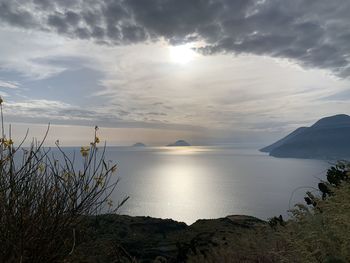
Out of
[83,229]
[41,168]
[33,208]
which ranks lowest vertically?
[83,229]

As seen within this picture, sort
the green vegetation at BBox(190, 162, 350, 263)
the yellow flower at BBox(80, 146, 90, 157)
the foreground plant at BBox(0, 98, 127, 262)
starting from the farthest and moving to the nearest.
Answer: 1. the yellow flower at BBox(80, 146, 90, 157)
2. the green vegetation at BBox(190, 162, 350, 263)
3. the foreground plant at BBox(0, 98, 127, 262)

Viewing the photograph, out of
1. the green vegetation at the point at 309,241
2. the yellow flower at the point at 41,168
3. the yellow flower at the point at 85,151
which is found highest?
the yellow flower at the point at 85,151

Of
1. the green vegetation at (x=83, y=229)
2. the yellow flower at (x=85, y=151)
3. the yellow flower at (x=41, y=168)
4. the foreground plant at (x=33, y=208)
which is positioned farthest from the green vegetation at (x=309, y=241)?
the yellow flower at (x=41, y=168)

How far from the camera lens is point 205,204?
160m

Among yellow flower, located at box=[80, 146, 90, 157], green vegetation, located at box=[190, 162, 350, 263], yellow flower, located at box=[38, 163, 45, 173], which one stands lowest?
green vegetation, located at box=[190, 162, 350, 263]

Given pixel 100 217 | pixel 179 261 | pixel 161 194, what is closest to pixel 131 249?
pixel 179 261

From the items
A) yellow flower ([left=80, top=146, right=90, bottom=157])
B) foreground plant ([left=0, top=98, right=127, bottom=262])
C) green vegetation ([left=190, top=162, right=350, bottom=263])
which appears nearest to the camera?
foreground plant ([left=0, top=98, right=127, bottom=262])

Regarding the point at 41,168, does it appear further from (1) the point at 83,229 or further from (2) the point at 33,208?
(1) the point at 83,229

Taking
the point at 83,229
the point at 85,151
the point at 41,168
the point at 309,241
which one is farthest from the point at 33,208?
the point at 309,241

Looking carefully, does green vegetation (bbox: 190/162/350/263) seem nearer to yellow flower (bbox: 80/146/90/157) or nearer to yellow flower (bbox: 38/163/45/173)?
yellow flower (bbox: 80/146/90/157)

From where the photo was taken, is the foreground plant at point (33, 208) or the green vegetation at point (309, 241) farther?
the green vegetation at point (309, 241)

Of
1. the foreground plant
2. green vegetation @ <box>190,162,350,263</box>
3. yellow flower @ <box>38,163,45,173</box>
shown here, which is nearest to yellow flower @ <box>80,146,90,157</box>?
the foreground plant

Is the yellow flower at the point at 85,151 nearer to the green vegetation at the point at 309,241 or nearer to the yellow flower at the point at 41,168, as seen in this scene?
the yellow flower at the point at 41,168

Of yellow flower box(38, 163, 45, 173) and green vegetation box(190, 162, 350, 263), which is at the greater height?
yellow flower box(38, 163, 45, 173)
